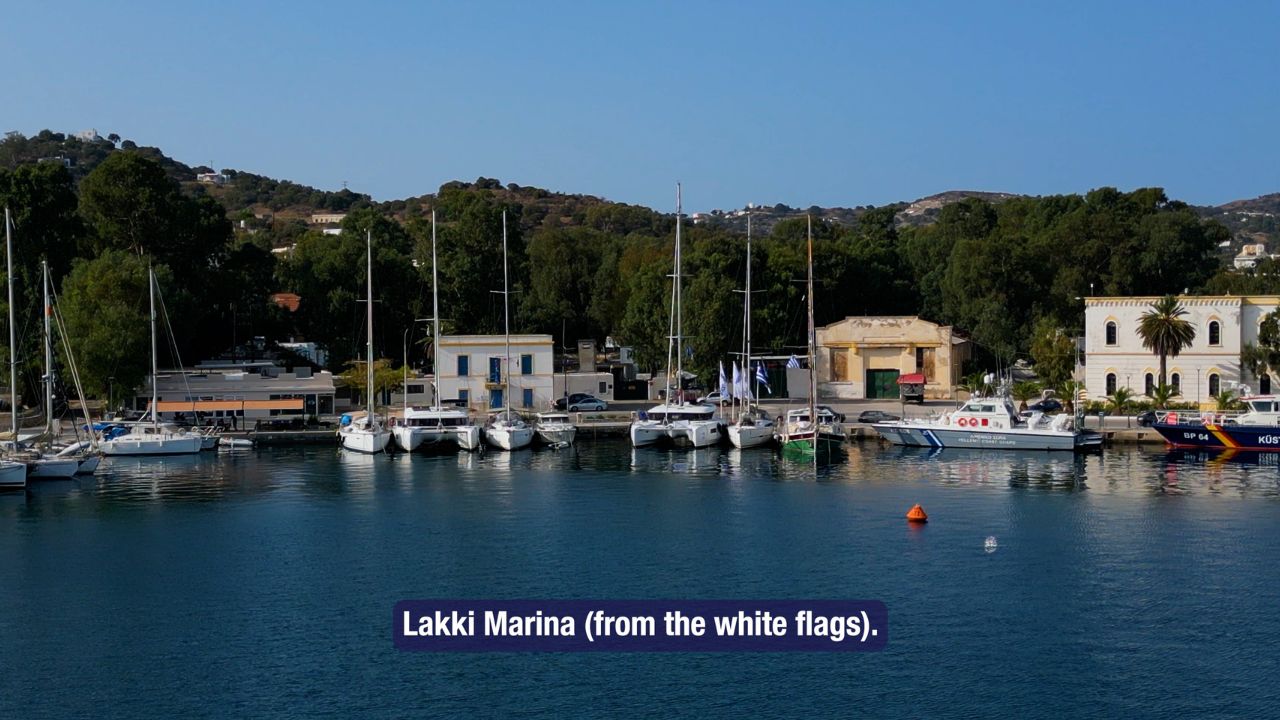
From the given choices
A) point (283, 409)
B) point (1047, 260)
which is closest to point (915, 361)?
point (1047, 260)

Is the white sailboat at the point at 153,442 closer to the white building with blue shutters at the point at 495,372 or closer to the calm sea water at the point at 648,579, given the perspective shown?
the calm sea water at the point at 648,579

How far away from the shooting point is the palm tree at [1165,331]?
6975 cm

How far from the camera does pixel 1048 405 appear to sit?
72.9 m

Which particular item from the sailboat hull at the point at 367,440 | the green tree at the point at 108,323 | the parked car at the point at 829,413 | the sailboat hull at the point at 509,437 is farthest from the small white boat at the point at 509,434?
the green tree at the point at 108,323

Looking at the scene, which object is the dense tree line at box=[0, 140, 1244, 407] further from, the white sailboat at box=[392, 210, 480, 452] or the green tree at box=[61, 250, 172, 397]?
the white sailboat at box=[392, 210, 480, 452]

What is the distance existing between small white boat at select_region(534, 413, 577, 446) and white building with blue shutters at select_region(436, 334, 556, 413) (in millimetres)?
8306

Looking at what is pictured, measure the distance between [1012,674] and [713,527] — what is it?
16.6m

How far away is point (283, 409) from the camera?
238 feet

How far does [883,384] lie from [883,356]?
5.56 ft

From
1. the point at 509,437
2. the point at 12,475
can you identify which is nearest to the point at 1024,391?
the point at 509,437

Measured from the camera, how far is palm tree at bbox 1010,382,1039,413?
244 ft

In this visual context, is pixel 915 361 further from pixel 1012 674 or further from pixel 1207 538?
pixel 1012 674

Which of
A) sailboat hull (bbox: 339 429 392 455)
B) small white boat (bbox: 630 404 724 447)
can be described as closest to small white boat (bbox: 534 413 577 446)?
small white boat (bbox: 630 404 724 447)

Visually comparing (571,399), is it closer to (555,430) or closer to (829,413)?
(555,430)
